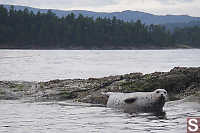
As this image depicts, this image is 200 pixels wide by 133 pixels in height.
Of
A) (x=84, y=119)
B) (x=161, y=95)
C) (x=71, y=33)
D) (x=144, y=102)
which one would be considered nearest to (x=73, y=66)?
(x=144, y=102)

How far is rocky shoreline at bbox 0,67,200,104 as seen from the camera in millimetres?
17438

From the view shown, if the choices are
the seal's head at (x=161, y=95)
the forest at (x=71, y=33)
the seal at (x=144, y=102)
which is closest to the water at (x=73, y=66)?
the seal at (x=144, y=102)

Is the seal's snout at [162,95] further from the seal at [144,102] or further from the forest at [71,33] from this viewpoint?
the forest at [71,33]

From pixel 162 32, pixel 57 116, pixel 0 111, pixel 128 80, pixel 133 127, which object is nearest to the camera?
pixel 133 127

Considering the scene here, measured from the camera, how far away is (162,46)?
16712 centimetres

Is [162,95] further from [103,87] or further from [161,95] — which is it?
[103,87]

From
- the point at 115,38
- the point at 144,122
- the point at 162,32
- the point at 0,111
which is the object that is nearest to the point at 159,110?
the point at 144,122

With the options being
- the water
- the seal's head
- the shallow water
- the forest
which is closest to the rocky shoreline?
the shallow water

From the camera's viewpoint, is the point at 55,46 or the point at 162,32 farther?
the point at 162,32

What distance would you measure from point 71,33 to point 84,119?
140m

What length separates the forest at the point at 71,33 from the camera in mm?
143375

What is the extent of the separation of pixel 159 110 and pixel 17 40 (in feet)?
421

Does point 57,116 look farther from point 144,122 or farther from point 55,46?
point 55,46

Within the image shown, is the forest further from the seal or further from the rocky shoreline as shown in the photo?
the seal
